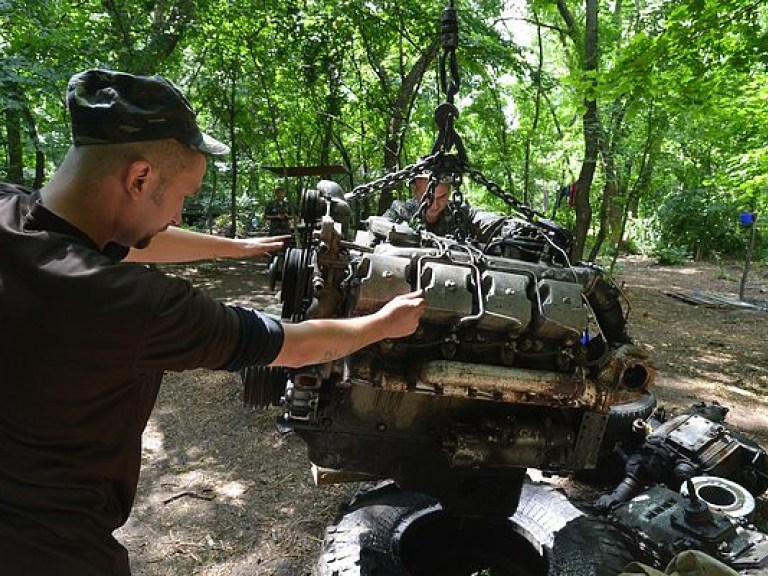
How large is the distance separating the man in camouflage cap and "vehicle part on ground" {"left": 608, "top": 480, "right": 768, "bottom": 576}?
2625mm

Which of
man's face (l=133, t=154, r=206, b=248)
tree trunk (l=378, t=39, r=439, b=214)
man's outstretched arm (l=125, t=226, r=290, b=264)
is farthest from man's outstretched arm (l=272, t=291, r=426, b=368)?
tree trunk (l=378, t=39, r=439, b=214)

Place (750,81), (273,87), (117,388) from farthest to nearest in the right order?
(273,87) < (750,81) < (117,388)

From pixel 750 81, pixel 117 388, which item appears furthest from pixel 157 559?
pixel 750 81

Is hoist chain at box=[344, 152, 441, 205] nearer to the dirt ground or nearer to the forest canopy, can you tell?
the forest canopy

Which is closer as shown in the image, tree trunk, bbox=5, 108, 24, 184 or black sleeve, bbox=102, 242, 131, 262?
black sleeve, bbox=102, 242, 131, 262

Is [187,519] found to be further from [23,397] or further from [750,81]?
[750,81]

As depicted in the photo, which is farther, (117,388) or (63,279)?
(117,388)

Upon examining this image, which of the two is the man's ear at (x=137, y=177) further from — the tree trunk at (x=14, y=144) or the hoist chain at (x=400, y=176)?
the tree trunk at (x=14, y=144)

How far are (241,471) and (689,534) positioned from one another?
120 inches

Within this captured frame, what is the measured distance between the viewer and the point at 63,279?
1.20m

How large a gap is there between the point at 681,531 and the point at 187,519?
2997 mm

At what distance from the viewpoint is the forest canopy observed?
635 centimetres

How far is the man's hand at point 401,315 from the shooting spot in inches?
73.4

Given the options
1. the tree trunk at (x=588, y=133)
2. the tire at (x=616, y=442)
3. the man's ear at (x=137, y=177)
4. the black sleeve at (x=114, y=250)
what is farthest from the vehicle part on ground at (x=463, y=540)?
the tree trunk at (x=588, y=133)
